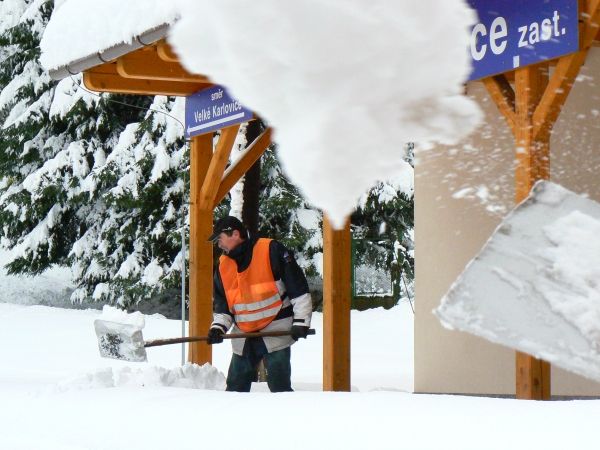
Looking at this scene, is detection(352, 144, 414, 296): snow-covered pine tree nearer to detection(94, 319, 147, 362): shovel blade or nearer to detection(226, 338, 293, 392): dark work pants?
detection(226, 338, 293, 392): dark work pants

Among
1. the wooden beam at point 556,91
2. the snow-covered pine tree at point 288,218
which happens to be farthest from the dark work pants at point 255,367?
the snow-covered pine tree at point 288,218

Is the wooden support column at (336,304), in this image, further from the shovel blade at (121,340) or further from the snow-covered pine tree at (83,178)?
the snow-covered pine tree at (83,178)

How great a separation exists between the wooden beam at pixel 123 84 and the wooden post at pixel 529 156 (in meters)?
3.49

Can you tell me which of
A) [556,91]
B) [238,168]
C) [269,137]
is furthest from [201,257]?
[556,91]

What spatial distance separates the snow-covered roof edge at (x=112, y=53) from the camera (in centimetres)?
627

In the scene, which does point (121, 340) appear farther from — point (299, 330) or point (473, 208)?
point (473, 208)

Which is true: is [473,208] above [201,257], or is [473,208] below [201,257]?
above

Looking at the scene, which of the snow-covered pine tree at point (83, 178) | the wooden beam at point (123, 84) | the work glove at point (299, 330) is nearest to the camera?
the work glove at point (299, 330)

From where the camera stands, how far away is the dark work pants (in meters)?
6.24

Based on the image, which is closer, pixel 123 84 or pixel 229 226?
pixel 229 226

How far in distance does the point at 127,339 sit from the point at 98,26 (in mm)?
2238

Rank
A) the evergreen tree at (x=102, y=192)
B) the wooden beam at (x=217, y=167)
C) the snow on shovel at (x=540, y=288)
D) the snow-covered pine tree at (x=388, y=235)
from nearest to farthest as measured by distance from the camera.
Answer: the snow on shovel at (x=540, y=288), the wooden beam at (x=217, y=167), the evergreen tree at (x=102, y=192), the snow-covered pine tree at (x=388, y=235)

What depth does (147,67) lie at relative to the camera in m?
7.65

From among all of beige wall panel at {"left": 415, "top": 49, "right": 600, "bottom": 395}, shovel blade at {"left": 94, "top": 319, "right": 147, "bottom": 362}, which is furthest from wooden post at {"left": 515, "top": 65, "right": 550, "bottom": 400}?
shovel blade at {"left": 94, "top": 319, "right": 147, "bottom": 362}
